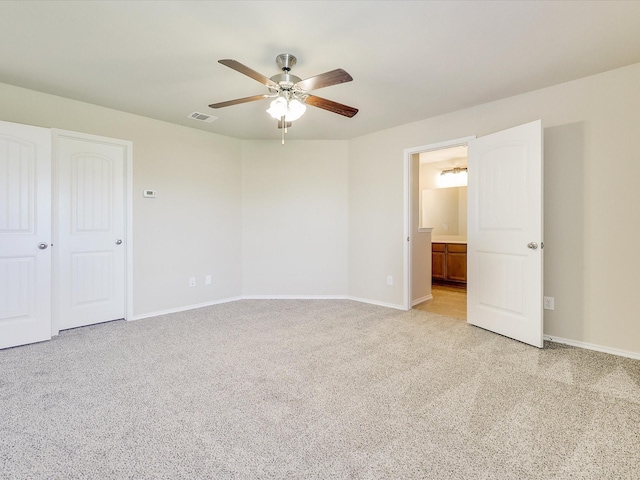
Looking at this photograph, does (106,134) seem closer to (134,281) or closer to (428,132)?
(134,281)

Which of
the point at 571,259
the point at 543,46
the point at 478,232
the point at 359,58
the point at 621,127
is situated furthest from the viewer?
the point at 478,232

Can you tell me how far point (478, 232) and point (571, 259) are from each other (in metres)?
0.81

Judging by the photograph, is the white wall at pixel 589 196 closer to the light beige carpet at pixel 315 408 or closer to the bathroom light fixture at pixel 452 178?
the light beige carpet at pixel 315 408

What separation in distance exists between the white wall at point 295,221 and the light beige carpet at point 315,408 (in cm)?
168

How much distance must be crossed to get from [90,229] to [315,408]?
313cm

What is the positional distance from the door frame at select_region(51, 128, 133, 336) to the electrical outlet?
4.38m

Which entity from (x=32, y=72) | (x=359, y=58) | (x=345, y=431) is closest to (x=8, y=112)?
(x=32, y=72)

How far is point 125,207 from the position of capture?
3.61 m

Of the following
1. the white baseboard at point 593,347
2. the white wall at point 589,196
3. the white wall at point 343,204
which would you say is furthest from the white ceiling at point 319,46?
the white baseboard at point 593,347

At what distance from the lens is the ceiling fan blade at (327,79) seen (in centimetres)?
195

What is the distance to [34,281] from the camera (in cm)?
291

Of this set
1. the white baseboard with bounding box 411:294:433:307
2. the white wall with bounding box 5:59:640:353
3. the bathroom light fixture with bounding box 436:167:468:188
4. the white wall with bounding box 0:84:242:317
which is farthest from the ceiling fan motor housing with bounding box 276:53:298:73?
the bathroom light fixture with bounding box 436:167:468:188

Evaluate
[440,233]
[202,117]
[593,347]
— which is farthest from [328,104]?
[440,233]

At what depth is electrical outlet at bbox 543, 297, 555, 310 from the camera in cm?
292
